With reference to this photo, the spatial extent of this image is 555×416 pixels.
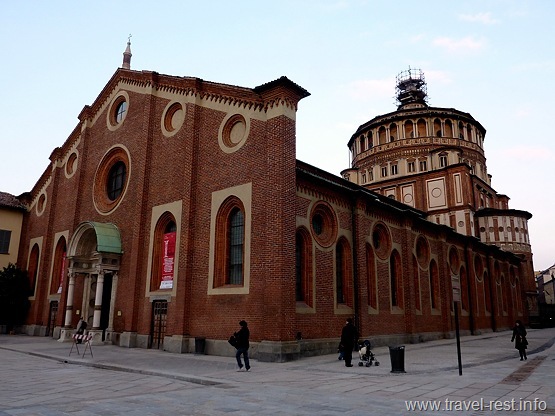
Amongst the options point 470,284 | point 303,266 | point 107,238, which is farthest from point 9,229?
point 470,284

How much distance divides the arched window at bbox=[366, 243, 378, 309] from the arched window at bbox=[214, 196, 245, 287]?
758cm

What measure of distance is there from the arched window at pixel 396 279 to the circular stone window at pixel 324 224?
20.2ft

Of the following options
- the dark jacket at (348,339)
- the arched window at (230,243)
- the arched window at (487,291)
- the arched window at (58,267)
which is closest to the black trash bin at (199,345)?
the arched window at (230,243)

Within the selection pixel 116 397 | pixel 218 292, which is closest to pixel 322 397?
pixel 116 397

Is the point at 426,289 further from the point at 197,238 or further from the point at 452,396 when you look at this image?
the point at 452,396

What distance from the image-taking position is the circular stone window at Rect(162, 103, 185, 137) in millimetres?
21248

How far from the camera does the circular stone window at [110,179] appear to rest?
80.1 ft

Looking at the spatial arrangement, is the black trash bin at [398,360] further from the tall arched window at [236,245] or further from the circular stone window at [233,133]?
the circular stone window at [233,133]

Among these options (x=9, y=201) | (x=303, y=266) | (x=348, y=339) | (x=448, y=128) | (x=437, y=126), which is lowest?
(x=348, y=339)

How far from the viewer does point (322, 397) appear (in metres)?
8.91

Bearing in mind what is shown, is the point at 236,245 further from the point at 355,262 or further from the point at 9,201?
the point at 9,201

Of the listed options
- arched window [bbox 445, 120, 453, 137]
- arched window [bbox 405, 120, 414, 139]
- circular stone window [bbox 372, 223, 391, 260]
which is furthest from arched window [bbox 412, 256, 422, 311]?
arched window [bbox 445, 120, 453, 137]

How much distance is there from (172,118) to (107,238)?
6858 mm

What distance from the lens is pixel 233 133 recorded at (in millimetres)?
18938
